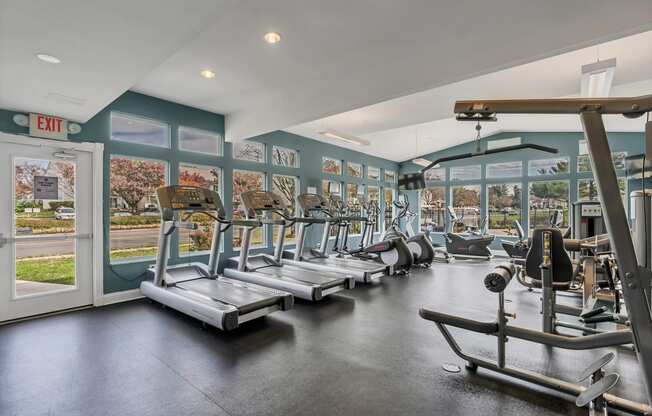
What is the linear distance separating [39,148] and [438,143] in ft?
30.6

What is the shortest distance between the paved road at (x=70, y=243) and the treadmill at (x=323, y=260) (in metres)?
2.38

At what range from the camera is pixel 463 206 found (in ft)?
33.6

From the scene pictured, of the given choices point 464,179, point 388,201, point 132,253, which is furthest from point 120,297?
point 464,179

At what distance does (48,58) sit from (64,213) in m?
2.36

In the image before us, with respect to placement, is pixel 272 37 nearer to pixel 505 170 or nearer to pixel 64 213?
pixel 64 213

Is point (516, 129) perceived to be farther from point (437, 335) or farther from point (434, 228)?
point (437, 335)

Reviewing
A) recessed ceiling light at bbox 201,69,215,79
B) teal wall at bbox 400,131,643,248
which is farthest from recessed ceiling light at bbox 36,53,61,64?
teal wall at bbox 400,131,643,248

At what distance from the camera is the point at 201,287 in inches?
165

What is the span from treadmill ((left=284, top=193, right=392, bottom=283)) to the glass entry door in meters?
3.19

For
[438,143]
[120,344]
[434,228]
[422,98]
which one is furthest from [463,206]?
[120,344]

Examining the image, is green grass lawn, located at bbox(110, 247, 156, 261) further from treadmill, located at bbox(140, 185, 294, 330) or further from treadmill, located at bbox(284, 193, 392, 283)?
treadmill, located at bbox(284, 193, 392, 283)

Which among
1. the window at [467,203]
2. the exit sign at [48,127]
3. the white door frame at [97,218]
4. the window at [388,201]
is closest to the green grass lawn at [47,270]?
the white door frame at [97,218]

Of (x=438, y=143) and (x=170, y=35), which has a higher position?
(x=438, y=143)

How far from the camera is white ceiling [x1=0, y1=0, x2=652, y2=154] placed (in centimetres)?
217
